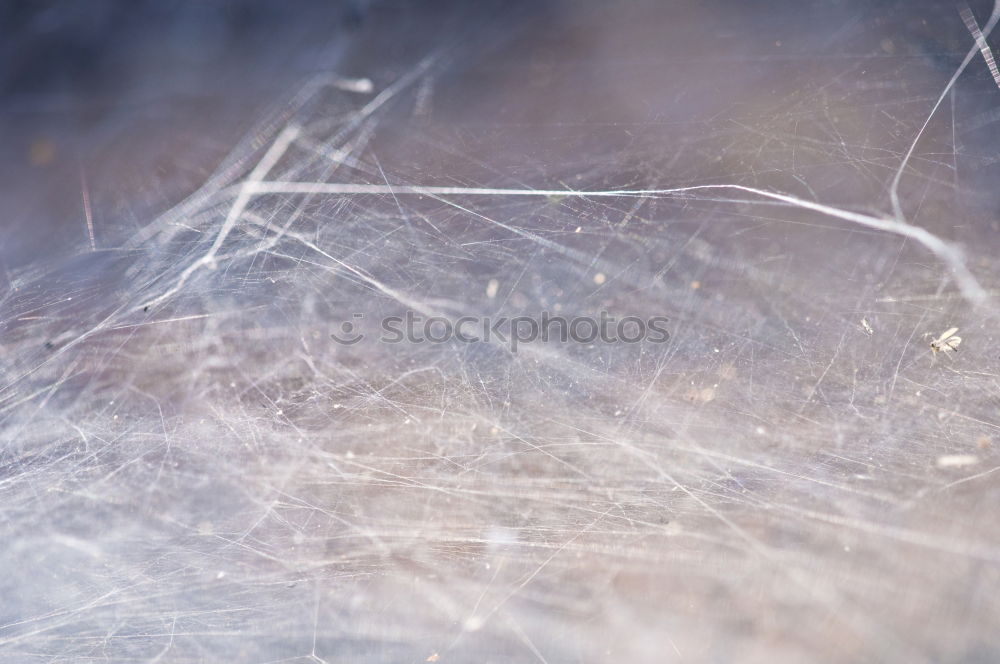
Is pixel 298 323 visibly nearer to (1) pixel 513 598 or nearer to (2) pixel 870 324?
(1) pixel 513 598

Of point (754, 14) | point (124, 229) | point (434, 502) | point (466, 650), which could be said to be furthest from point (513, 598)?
point (754, 14)

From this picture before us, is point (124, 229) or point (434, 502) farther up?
point (124, 229)

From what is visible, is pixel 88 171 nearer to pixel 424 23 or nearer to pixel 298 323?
pixel 298 323

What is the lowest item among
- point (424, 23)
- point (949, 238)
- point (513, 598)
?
point (513, 598)

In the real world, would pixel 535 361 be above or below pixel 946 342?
above
